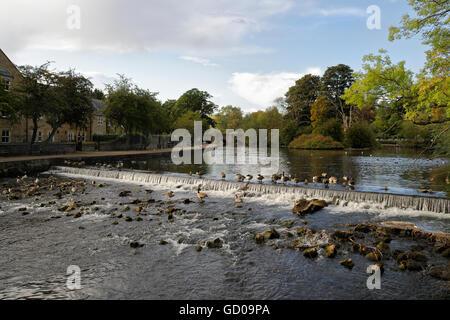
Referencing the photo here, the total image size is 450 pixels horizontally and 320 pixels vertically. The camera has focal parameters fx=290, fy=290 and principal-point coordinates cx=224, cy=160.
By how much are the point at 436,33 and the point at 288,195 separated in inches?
366

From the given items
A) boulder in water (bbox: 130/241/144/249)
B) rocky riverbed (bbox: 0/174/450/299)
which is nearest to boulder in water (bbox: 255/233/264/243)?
rocky riverbed (bbox: 0/174/450/299)

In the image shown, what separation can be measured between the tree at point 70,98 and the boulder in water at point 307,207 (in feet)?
84.5

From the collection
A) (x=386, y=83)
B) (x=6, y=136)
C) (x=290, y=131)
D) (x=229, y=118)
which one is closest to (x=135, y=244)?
(x=386, y=83)

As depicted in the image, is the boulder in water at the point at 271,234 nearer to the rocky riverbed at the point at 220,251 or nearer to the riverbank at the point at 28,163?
the rocky riverbed at the point at 220,251

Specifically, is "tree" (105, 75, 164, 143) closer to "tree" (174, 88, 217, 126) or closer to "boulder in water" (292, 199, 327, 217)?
"boulder in water" (292, 199, 327, 217)

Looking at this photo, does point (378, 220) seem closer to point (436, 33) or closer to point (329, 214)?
point (329, 214)

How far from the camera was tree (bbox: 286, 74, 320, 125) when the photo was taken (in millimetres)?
65306

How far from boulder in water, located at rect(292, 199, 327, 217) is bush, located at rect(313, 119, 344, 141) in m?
44.8

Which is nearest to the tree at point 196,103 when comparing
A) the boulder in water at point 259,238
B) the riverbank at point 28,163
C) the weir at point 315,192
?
the riverbank at point 28,163

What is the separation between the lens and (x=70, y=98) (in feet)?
98.2

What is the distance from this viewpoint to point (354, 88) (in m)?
14.7

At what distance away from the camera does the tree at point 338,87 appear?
59.3 metres

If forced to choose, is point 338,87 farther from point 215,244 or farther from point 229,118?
point 215,244
